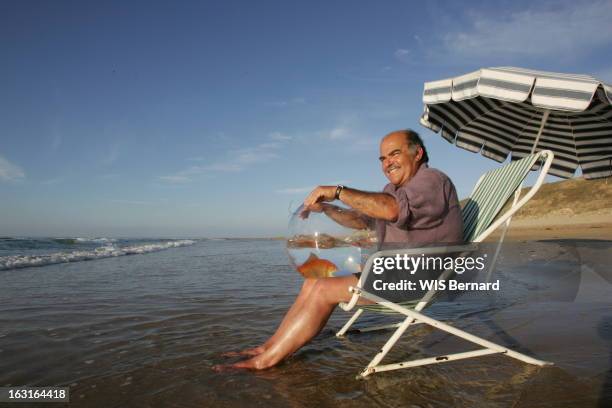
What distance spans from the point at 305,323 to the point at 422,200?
126cm

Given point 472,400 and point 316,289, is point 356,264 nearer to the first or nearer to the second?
point 316,289

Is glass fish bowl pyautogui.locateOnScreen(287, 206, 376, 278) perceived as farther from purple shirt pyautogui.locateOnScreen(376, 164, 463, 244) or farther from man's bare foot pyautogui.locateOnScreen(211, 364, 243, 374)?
man's bare foot pyautogui.locateOnScreen(211, 364, 243, 374)

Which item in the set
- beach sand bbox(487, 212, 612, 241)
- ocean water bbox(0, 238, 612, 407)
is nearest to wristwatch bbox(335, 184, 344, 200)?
ocean water bbox(0, 238, 612, 407)

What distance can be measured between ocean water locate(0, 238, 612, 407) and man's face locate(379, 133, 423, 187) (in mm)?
1038

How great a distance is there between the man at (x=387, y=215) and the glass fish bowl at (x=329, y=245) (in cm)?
8

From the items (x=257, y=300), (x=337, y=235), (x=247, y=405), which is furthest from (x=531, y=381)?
(x=257, y=300)

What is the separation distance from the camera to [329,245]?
3.24 meters

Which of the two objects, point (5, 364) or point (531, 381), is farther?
point (5, 364)

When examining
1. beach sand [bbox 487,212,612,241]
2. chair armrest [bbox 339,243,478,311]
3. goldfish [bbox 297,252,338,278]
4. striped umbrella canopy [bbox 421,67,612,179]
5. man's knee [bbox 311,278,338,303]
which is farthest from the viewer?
beach sand [bbox 487,212,612,241]

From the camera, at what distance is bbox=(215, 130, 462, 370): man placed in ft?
8.53

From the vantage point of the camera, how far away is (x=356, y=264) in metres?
3.27

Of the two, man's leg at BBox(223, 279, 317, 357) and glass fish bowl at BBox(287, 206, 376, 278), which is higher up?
glass fish bowl at BBox(287, 206, 376, 278)

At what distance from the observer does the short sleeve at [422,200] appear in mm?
2580

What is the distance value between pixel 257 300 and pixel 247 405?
339 centimetres
